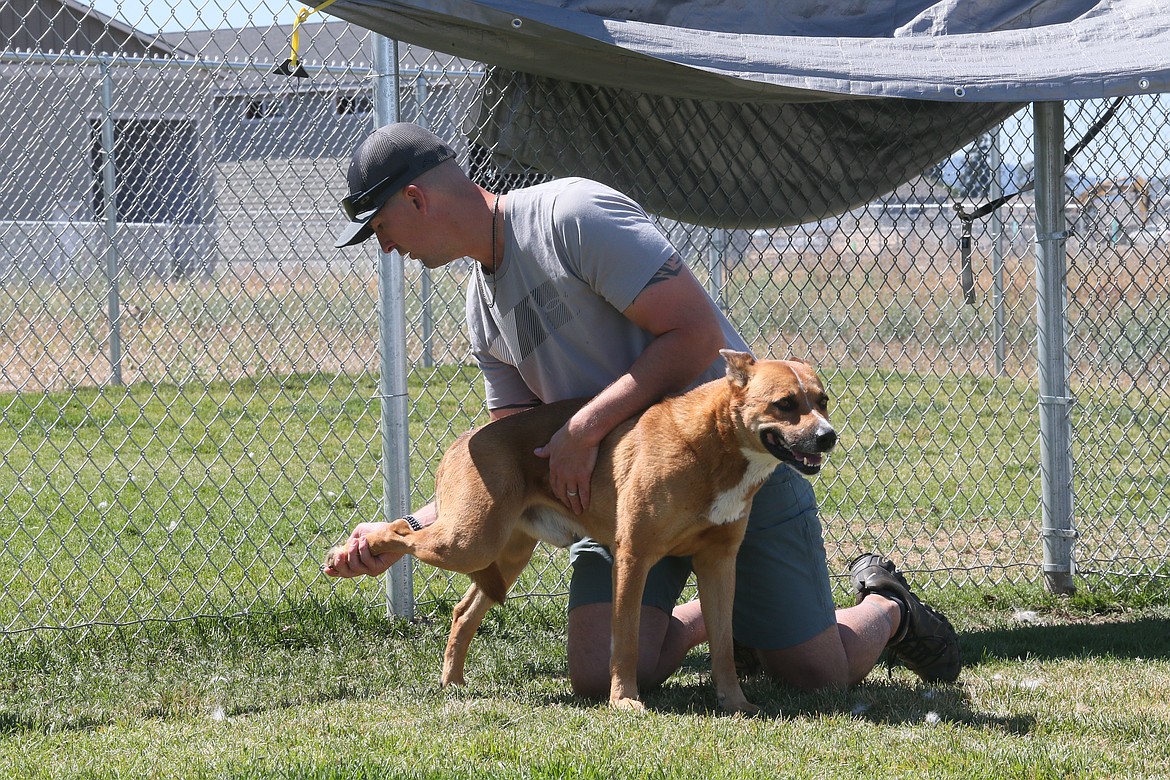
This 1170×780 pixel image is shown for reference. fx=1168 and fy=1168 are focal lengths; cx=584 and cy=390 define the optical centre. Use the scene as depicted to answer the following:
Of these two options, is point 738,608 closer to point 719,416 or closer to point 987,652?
point 719,416

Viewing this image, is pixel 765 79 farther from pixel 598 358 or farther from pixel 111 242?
pixel 111 242

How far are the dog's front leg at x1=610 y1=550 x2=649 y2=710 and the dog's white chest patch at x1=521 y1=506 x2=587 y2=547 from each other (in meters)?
0.26

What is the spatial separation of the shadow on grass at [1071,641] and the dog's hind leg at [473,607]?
167 centimetres

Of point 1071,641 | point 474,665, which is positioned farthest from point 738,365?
point 1071,641

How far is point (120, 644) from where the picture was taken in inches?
168

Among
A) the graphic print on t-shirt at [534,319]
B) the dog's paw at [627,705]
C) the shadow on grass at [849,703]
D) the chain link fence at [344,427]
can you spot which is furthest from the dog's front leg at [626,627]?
the chain link fence at [344,427]

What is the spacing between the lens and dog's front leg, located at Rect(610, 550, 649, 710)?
3266 mm

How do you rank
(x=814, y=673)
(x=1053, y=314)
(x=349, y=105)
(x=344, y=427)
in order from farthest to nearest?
(x=344, y=427) < (x=349, y=105) < (x=1053, y=314) < (x=814, y=673)

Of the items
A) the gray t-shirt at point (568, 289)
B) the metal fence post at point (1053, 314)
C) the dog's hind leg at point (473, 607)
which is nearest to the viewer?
the gray t-shirt at point (568, 289)

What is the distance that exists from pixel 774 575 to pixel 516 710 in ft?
Answer: 2.94

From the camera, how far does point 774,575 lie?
144 inches

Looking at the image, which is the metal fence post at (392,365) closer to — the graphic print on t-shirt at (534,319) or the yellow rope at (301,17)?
the yellow rope at (301,17)

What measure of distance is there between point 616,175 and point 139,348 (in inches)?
268

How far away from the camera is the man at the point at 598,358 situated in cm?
328
